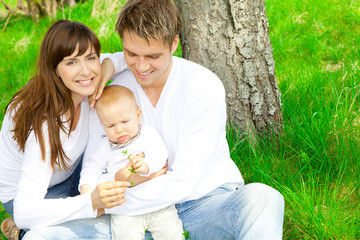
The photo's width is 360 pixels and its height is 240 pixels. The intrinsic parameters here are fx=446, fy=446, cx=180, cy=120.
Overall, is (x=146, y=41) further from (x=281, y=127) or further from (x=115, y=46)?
(x=115, y=46)

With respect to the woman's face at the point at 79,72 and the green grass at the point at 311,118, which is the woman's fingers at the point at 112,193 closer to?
the woman's face at the point at 79,72

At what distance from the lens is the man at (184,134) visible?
2443 mm

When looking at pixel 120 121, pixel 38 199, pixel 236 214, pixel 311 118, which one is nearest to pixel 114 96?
pixel 120 121

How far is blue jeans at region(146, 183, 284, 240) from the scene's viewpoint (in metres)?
2.26

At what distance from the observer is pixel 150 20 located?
8.07 feet

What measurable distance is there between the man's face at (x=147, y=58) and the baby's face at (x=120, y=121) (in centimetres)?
19

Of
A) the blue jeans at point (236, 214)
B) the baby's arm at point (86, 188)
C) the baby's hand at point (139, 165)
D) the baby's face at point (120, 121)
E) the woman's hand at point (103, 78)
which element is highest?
the woman's hand at point (103, 78)

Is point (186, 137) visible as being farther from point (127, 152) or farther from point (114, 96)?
point (114, 96)

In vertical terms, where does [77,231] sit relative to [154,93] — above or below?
below

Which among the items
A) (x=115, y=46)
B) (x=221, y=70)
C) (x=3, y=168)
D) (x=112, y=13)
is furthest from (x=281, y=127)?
(x=112, y=13)

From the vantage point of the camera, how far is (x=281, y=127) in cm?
338

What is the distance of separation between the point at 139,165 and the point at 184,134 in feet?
1.12

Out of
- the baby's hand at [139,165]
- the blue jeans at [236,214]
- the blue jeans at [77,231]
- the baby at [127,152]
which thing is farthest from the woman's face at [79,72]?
the blue jeans at [236,214]

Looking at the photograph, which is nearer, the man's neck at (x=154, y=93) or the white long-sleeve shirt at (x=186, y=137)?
the white long-sleeve shirt at (x=186, y=137)
